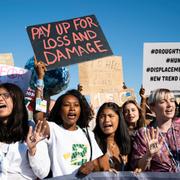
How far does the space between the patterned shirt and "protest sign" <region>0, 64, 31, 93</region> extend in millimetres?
1324

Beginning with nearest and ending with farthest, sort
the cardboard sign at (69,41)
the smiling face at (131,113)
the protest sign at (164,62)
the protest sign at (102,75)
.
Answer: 1. the smiling face at (131,113)
2. the cardboard sign at (69,41)
3. the protest sign at (164,62)
4. the protest sign at (102,75)

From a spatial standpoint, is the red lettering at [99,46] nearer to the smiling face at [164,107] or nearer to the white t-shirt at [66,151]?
Answer: the smiling face at [164,107]

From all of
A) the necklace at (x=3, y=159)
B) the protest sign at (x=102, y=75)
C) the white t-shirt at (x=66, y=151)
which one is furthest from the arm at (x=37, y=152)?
the protest sign at (x=102, y=75)

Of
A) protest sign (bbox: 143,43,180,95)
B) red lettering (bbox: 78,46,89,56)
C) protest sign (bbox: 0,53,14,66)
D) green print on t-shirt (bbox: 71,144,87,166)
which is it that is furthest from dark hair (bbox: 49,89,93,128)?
protest sign (bbox: 143,43,180,95)

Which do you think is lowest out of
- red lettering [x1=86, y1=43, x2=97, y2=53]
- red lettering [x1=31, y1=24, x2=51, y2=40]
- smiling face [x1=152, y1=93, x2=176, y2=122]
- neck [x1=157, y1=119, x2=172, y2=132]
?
neck [x1=157, y1=119, x2=172, y2=132]

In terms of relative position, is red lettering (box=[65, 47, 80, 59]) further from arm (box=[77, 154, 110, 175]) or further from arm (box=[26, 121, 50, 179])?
arm (box=[26, 121, 50, 179])

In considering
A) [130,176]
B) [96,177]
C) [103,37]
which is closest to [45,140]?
[96,177]

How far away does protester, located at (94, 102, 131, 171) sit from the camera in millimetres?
3688

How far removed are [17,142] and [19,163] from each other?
0.52 ft

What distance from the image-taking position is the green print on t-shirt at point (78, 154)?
10.7 ft

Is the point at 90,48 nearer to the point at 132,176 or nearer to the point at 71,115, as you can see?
the point at 71,115

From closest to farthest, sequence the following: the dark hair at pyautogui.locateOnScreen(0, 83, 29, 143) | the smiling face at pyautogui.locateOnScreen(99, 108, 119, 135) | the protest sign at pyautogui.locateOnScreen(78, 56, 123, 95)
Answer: the dark hair at pyautogui.locateOnScreen(0, 83, 29, 143) → the smiling face at pyautogui.locateOnScreen(99, 108, 119, 135) → the protest sign at pyautogui.locateOnScreen(78, 56, 123, 95)

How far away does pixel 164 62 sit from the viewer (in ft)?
19.7

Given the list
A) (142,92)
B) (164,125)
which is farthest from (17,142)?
(142,92)
